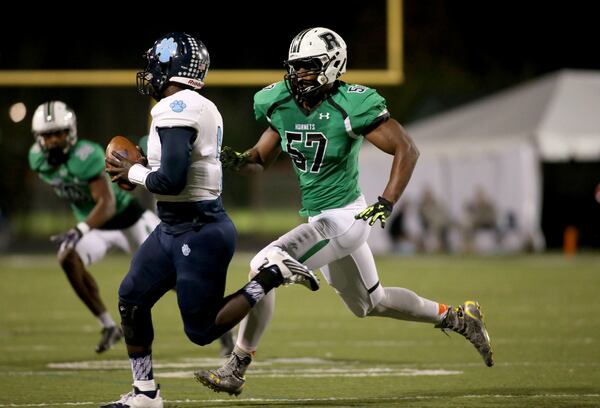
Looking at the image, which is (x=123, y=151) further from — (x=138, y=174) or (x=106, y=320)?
(x=106, y=320)

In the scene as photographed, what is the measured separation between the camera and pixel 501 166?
18.8 meters

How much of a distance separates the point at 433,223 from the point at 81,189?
11.7 meters

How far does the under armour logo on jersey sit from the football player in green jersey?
2800mm

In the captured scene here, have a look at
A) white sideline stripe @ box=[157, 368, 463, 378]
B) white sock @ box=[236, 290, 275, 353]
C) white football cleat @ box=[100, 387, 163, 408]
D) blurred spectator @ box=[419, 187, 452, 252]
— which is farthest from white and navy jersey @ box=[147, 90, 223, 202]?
blurred spectator @ box=[419, 187, 452, 252]

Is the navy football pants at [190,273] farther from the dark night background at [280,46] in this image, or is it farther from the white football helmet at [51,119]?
the dark night background at [280,46]

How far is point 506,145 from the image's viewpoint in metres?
18.3

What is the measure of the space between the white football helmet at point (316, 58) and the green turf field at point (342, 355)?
4.98 ft

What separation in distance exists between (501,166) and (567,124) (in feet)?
4.29

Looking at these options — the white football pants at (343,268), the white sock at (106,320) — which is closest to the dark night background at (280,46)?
the white sock at (106,320)

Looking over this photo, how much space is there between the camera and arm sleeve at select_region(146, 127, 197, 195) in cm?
502

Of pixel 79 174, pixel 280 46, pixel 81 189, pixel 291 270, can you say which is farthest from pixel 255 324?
pixel 280 46

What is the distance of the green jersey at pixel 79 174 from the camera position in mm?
8047

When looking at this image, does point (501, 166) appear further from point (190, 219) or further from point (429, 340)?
point (190, 219)

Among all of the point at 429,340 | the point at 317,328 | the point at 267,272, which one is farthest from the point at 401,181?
the point at 317,328
